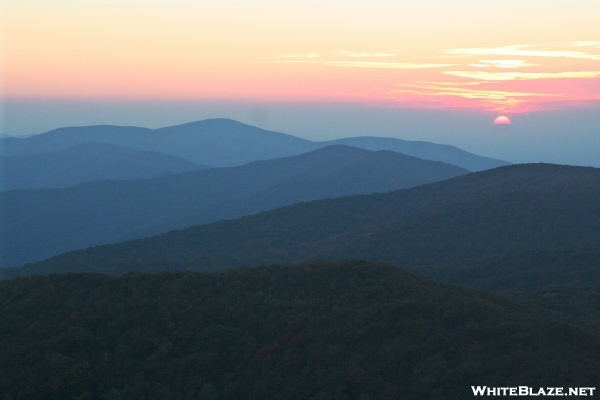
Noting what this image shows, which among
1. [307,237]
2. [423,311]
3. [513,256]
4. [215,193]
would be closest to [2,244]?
[215,193]

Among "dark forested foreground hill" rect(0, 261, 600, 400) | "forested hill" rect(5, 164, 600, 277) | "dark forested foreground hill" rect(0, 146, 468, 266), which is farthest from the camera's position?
"dark forested foreground hill" rect(0, 146, 468, 266)

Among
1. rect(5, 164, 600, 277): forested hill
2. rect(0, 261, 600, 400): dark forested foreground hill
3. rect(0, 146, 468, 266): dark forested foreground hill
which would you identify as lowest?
rect(0, 146, 468, 266): dark forested foreground hill

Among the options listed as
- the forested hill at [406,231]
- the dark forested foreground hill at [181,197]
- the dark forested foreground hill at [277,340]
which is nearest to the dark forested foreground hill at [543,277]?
the dark forested foreground hill at [277,340]

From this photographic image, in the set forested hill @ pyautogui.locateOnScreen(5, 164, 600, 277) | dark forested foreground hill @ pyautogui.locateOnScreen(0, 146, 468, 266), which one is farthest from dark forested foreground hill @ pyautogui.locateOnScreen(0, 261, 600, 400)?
dark forested foreground hill @ pyautogui.locateOnScreen(0, 146, 468, 266)

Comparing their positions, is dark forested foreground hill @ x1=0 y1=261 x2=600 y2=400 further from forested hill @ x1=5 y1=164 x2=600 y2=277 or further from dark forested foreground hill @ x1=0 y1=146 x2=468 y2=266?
dark forested foreground hill @ x1=0 y1=146 x2=468 y2=266

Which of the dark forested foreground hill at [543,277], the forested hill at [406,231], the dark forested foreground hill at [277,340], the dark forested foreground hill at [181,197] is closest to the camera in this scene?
the dark forested foreground hill at [277,340]

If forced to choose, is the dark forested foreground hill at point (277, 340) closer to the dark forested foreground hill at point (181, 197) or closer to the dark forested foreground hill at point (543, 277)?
the dark forested foreground hill at point (543, 277)

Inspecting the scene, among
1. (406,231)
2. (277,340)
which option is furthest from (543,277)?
(277,340)

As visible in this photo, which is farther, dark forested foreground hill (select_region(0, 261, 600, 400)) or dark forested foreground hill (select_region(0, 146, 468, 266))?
dark forested foreground hill (select_region(0, 146, 468, 266))
